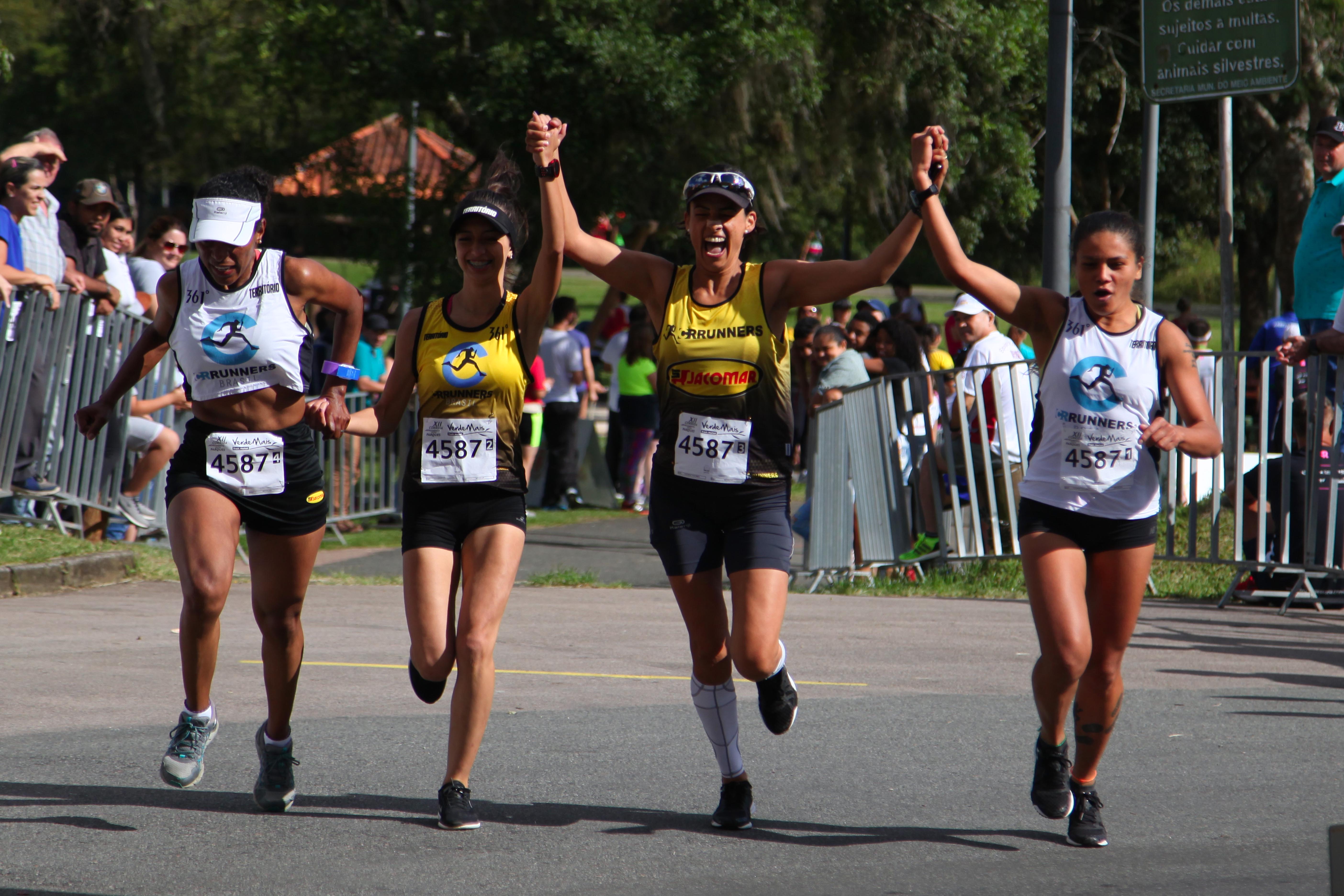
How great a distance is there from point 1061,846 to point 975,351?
19.8 ft

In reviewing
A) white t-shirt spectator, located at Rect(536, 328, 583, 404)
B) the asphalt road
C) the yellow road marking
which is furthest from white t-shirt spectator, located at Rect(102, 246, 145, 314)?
white t-shirt spectator, located at Rect(536, 328, 583, 404)

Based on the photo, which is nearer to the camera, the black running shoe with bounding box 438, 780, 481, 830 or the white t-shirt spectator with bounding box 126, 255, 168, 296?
the black running shoe with bounding box 438, 780, 481, 830

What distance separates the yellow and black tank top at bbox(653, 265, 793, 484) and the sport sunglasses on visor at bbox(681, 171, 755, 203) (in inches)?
10.4

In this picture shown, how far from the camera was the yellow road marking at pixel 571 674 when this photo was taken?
707 cm

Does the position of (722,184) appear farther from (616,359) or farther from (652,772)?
(616,359)

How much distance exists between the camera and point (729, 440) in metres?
4.79

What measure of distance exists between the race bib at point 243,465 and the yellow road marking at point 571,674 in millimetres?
2506

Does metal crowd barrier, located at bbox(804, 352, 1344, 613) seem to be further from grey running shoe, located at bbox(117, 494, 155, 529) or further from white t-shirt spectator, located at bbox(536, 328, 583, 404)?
white t-shirt spectator, located at bbox(536, 328, 583, 404)

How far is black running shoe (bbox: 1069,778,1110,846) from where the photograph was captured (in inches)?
183

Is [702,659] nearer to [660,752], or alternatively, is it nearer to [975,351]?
[660,752]

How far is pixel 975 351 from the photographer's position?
10320 mm

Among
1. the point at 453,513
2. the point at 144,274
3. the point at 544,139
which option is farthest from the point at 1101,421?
the point at 144,274

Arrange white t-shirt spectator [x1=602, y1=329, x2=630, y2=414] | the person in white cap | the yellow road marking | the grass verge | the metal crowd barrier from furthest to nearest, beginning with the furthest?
white t-shirt spectator [x1=602, y1=329, x2=630, y2=414] < the grass verge < the metal crowd barrier < the yellow road marking < the person in white cap

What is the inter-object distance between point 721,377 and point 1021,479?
3.65 meters
